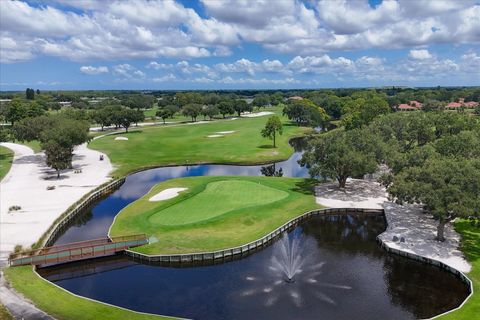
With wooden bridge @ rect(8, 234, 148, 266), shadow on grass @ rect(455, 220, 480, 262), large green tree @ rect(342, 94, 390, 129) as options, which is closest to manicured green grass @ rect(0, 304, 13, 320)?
wooden bridge @ rect(8, 234, 148, 266)

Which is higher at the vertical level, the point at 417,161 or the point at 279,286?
the point at 417,161

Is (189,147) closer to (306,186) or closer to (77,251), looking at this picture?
(306,186)

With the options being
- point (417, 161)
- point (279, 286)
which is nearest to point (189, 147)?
point (417, 161)

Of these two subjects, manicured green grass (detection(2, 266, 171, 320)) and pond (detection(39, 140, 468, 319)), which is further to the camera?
pond (detection(39, 140, 468, 319))

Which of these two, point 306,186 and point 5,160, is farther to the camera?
point 5,160

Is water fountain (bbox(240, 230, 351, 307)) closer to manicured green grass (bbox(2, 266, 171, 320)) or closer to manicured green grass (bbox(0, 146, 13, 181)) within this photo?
manicured green grass (bbox(2, 266, 171, 320))

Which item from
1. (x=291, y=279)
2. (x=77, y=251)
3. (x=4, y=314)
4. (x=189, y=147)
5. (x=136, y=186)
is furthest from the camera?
(x=189, y=147)
